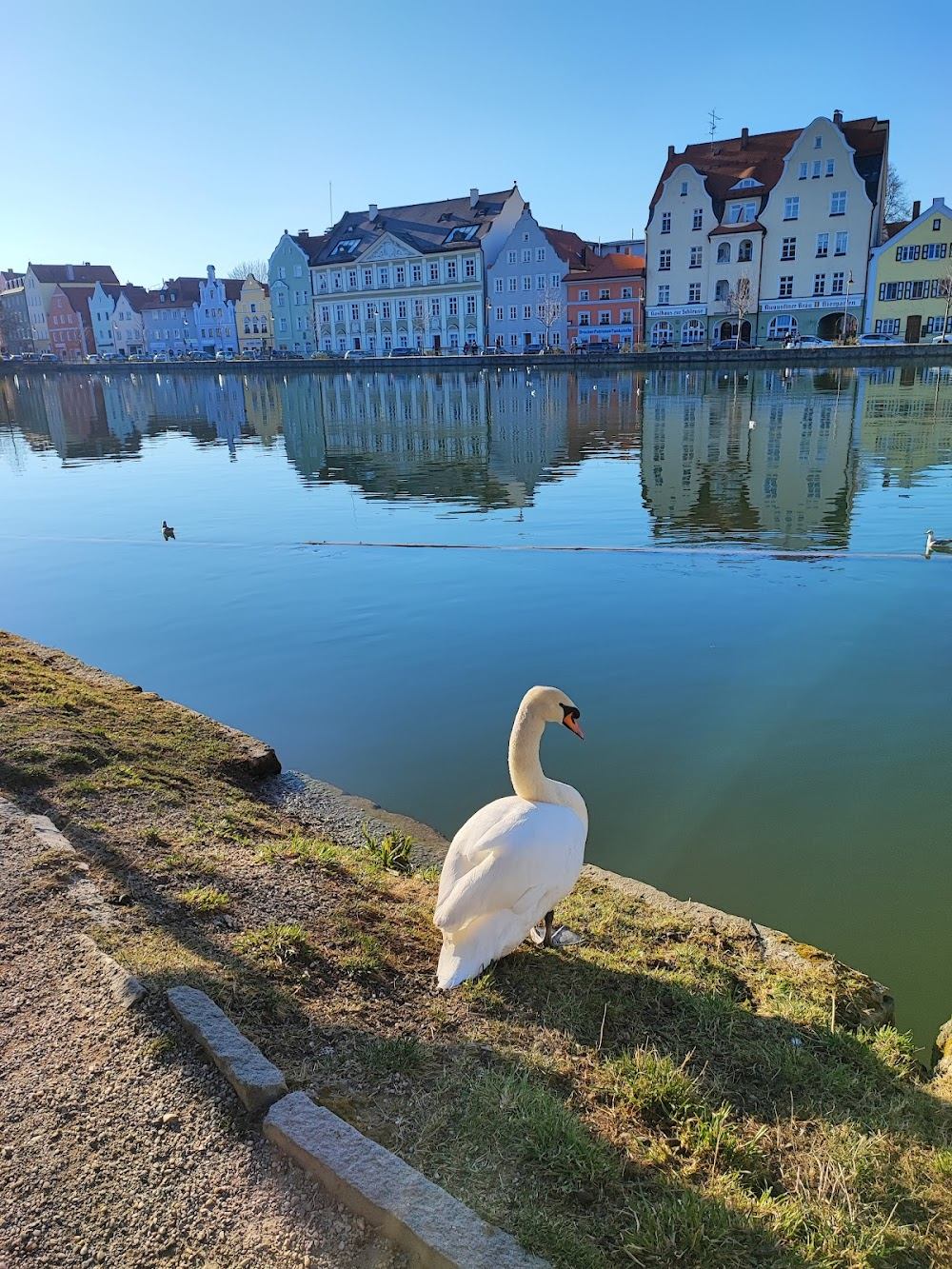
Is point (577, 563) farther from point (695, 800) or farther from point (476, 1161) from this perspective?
point (476, 1161)

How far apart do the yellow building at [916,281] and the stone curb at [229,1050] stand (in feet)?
245

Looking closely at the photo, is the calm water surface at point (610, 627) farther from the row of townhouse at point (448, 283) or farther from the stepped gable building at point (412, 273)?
the stepped gable building at point (412, 273)

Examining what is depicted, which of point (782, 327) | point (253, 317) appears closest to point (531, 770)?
point (782, 327)

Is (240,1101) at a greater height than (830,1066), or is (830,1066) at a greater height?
(240,1101)

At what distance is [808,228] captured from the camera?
69062 millimetres

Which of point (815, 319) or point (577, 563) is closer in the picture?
point (577, 563)

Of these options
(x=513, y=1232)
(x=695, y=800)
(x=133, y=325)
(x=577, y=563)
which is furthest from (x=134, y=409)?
(x=133, y=325)

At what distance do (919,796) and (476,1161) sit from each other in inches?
211

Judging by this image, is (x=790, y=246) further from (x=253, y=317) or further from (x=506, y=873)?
(x=506, y=873)

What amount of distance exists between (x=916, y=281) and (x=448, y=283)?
44171 millimetres

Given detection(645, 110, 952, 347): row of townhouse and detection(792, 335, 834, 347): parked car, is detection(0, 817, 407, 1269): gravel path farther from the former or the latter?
detection(645, 110, 952, 347): row of townhouse

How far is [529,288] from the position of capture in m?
84.6

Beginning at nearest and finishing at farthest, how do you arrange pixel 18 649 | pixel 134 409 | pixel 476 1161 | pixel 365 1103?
pixel 476 1161
pixel 365 1103
pixel 18 649
pixel 134 409

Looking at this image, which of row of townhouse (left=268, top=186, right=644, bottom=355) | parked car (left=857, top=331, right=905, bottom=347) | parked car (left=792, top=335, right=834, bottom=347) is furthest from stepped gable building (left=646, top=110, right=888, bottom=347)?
row of townhouse (left=268, top=186, right=644, bottom=355)
